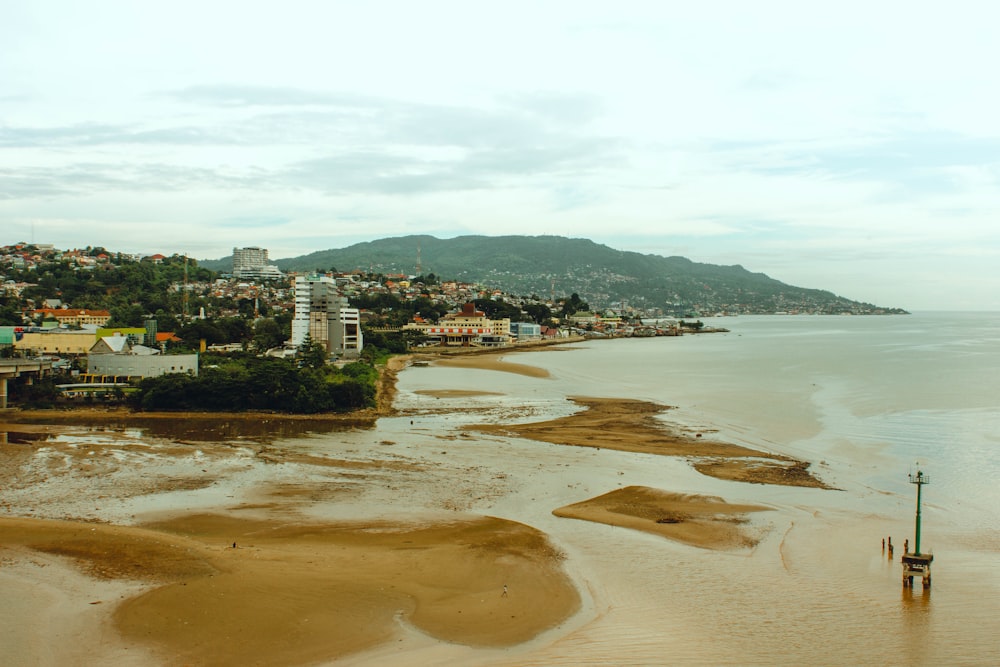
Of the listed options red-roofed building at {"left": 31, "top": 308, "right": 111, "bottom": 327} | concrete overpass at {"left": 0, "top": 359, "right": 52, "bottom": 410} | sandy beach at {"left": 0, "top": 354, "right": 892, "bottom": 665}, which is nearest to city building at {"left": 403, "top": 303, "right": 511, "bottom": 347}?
red-roofed building at {"left": 31, "top": 308, "right": 111, "bottom": 327}

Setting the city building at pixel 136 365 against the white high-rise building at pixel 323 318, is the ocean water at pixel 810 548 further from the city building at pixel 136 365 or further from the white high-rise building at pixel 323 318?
the white high-rise building at pixel 323 318

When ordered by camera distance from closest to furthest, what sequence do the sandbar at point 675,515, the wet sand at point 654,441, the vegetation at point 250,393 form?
the sandbar at point 675,515 < the wet sand at point 654,441 < the vegetation at point 250,393

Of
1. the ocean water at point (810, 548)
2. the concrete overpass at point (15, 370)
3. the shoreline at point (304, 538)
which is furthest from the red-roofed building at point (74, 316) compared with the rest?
the shoreline at point (304, 538)

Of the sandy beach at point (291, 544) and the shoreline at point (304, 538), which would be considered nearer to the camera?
the sandy beach at point (291, 544)

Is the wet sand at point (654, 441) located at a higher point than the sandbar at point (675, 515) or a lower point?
higher

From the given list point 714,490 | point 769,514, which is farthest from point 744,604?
point 714,490

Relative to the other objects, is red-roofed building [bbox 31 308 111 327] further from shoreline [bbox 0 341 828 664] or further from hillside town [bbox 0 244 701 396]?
shoreline [bbox 0 341 828 664]
